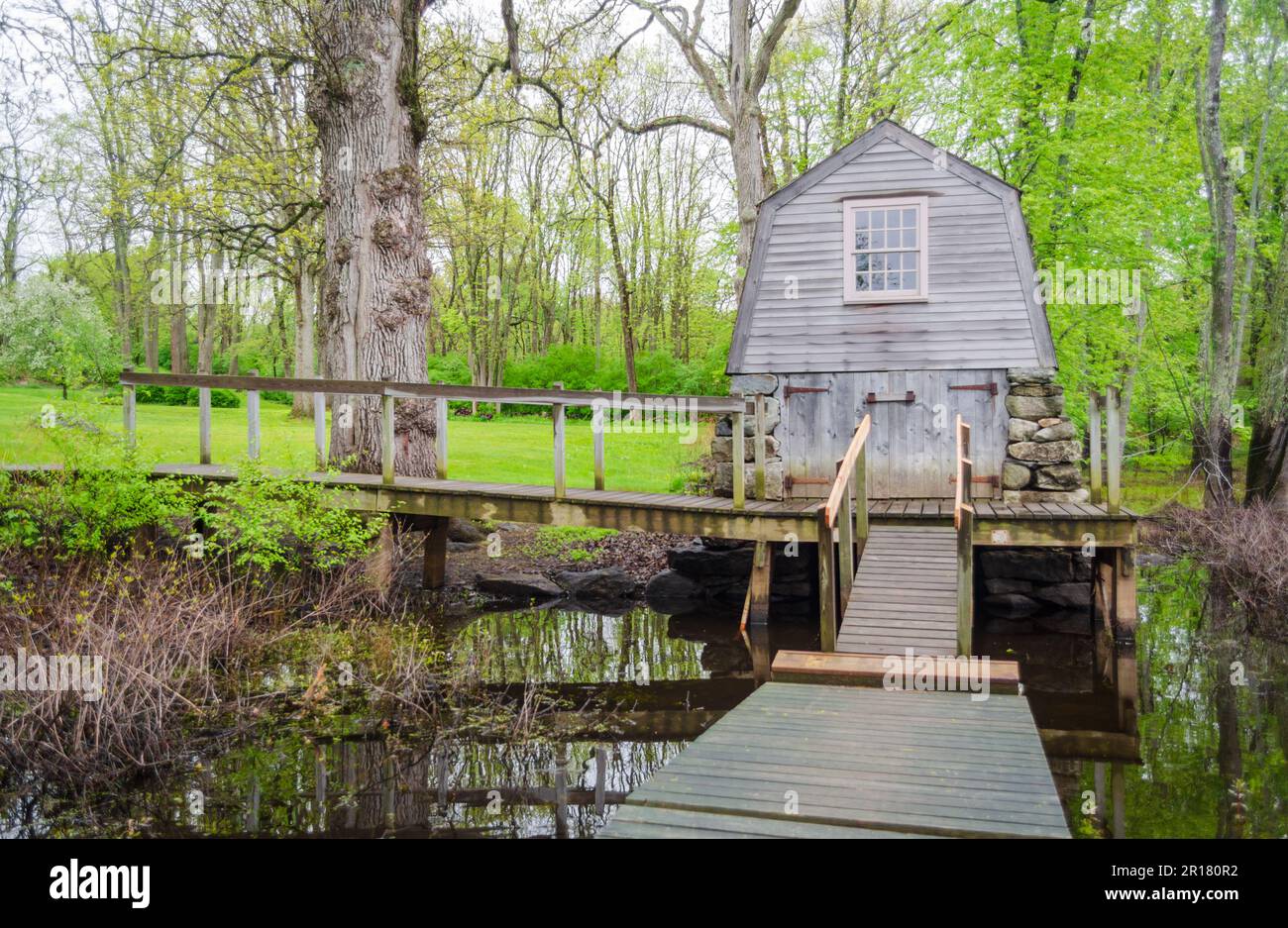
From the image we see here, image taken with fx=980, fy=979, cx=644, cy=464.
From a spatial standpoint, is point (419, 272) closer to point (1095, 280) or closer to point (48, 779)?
point (48, 779)

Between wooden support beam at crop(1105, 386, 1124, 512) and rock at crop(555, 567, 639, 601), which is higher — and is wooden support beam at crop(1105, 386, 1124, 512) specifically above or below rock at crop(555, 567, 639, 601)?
above

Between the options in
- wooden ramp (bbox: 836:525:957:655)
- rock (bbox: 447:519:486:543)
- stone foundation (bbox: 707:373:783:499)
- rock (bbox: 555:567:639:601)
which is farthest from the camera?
rock (bbox: 447:519:486:543)

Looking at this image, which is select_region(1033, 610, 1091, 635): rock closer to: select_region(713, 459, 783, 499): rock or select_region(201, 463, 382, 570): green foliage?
select_region(713, 459, 783, 499): rock

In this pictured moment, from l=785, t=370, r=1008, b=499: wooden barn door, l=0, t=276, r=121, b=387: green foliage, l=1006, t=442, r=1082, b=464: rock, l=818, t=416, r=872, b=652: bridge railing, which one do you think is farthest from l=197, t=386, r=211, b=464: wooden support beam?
l=0, t=276, r=121, b=387: green foliage

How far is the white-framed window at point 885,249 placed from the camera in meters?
12.7

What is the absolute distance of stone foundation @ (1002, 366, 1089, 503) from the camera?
12172 millimetres

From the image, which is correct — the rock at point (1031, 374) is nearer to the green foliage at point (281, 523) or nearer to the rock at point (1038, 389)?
the rock at point (1038, 389)

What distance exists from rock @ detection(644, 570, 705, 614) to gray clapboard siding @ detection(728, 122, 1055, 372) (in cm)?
345

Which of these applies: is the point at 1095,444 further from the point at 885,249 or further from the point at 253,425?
the point at 253,425

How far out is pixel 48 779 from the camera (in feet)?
22.1

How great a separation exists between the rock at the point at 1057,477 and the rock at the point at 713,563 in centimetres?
421

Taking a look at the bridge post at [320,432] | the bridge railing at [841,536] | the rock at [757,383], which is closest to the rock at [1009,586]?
the bridge railing at [841,536]
